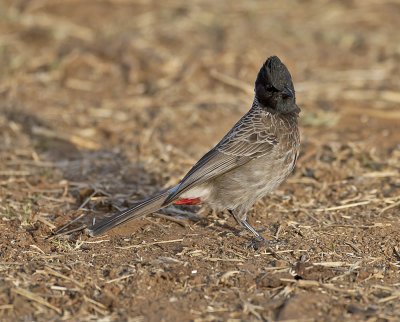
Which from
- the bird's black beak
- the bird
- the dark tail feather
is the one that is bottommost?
the dark tail feather

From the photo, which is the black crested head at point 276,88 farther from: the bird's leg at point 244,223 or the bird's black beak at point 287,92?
the bird's leg at point 244,223

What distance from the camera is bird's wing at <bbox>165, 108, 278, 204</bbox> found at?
6.18 meters

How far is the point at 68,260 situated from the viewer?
5477mm

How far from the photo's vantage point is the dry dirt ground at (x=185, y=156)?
500cm

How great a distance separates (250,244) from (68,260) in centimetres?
140

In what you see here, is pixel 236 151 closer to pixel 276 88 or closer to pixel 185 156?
pixel 276 88

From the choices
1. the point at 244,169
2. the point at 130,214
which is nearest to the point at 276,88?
the point at 244,169

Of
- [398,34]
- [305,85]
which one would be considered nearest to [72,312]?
[305,85]

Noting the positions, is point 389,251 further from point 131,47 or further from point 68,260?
point 131,47

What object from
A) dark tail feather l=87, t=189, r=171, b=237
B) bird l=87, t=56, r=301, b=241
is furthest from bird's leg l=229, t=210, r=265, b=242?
dark tail feather l=87, t=189, r=171, b=237

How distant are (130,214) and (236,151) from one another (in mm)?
1054

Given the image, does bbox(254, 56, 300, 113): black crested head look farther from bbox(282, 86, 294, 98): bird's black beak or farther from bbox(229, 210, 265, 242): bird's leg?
bbox(229, 210, 265, 242): bird's leg

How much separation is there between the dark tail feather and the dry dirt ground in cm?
11

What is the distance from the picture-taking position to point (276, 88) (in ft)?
21.2
